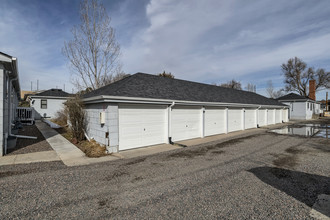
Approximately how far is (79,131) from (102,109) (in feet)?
9.80

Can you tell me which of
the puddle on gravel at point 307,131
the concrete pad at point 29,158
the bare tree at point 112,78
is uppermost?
the bare tree at point 112,78

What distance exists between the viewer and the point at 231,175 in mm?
4996

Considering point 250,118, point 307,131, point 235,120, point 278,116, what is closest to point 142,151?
point 235,120

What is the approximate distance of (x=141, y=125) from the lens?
856 centimetres

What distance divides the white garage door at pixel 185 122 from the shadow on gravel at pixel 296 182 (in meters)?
5.17

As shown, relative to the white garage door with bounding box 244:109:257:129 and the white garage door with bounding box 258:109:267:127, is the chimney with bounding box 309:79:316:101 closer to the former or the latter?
the white garage door with bounding box 258:109:267:127

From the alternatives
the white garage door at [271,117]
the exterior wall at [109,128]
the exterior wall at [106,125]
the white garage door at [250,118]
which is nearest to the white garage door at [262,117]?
the white garage door at [271,117]

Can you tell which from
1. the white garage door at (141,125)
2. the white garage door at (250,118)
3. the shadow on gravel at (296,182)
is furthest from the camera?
the white garage door at (250,118)

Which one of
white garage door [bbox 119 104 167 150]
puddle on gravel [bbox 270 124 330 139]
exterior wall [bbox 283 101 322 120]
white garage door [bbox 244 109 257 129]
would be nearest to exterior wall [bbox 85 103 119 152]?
white garage door [bbox 119 104 167 150]

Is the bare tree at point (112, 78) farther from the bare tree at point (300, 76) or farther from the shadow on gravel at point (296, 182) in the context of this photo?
the bare tree at point (300, 76)

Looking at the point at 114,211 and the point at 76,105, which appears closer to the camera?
the point at 114,211

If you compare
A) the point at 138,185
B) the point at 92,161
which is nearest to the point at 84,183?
the point at 138,185

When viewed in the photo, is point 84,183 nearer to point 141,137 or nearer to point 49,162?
point 49,162

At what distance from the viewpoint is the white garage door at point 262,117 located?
18.5m
